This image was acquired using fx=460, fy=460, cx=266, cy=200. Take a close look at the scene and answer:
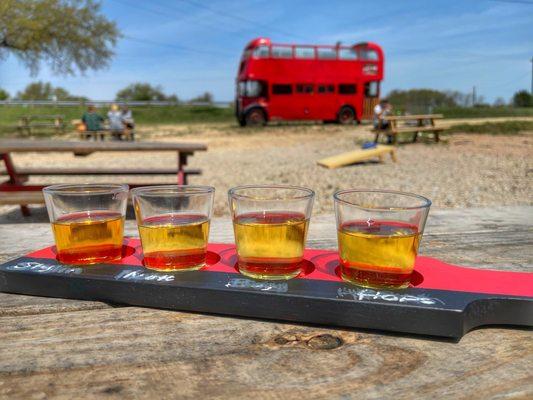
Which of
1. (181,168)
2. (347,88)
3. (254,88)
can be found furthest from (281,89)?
(181,168)

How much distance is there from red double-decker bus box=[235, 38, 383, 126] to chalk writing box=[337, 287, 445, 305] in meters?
15.6

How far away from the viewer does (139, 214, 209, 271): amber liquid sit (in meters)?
0.63

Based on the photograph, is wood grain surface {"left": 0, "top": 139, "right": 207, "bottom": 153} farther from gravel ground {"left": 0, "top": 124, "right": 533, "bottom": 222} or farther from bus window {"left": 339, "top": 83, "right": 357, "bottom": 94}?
bus window {"left": 339, "top": 83, "right": 357, "bottom": 94}

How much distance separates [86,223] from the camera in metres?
0.65

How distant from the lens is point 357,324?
1.72 feet

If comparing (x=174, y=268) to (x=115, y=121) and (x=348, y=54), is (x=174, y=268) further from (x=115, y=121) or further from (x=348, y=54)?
(x=348, y=54)

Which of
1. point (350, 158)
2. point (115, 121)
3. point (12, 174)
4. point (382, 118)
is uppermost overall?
point (115, 121)

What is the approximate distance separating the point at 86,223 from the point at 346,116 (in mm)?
16738

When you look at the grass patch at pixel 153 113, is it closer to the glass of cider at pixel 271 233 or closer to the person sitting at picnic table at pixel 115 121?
the person sitting at picnic table at pixel 115 121

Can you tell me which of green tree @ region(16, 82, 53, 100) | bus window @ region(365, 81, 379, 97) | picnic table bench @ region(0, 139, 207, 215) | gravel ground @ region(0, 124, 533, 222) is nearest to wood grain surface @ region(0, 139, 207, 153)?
picnic table bench @ region(0, 139, 207, 215)

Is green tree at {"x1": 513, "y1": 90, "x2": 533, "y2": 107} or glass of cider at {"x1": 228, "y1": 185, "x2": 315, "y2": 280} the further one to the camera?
green tree at {"x1": 513, "y1": 90, "x2": 533, "y2": 107}

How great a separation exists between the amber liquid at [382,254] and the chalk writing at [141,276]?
235 millimetres

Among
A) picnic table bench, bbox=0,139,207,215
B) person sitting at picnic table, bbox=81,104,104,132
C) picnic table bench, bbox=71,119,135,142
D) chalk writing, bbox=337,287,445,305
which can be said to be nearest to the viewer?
chalk writing, bbox=337,287,445,305

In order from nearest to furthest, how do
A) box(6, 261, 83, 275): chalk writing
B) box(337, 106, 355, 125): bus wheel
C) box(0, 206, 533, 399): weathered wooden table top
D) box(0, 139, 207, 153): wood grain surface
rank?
box(0, 206, 533, 399): weathered wooden table top
box(6, 261, 83, 275): chalk writing
box(0, 139, 207, 153): wood grain surface
box(337, 106, 355, 125): bus wheel
